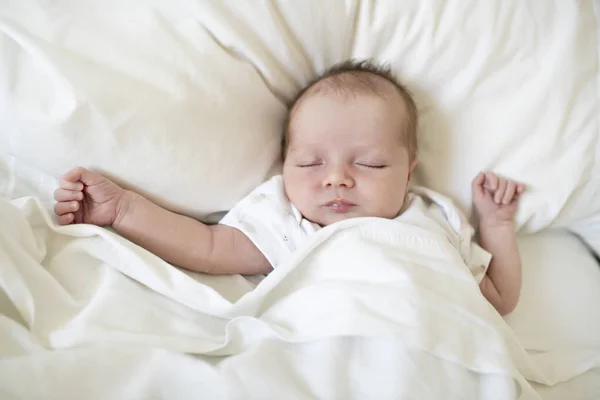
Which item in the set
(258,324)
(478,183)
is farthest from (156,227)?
(478,183)

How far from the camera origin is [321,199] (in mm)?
974

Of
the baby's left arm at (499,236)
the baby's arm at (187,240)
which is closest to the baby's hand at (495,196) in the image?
the baby's left arm at (499,236)

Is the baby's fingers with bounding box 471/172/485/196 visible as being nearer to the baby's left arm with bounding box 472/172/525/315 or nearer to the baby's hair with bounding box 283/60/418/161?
the baby's left arm with bounding box 472/172/525/315

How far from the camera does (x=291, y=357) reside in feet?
2.53

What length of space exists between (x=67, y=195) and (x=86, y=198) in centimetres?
4

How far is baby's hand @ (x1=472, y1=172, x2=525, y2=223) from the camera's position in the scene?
105 centimetres

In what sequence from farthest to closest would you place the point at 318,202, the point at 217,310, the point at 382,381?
the point at 318,202, the point at 217,310, the point at 382,381

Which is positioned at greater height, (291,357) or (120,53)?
(120,53)

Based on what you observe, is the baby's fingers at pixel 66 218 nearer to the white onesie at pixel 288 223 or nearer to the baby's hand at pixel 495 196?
the white onesie at pixel 288 223

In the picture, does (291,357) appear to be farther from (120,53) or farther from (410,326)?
(120,53)

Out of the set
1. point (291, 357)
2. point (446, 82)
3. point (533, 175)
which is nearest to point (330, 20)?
point (446, 82)

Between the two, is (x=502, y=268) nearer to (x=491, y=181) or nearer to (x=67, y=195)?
(x=491, y=181)

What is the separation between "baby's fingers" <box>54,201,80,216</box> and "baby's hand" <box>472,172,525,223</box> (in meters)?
0.79

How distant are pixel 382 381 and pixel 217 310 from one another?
11.6 inches
